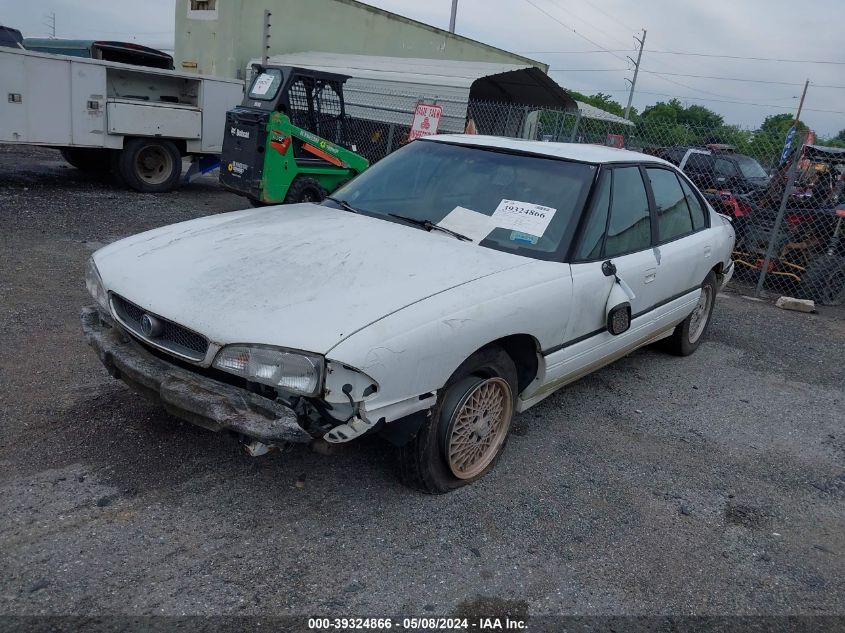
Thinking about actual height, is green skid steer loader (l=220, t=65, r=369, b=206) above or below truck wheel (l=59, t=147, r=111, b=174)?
above

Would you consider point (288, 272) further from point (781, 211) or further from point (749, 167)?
point (749, 167)

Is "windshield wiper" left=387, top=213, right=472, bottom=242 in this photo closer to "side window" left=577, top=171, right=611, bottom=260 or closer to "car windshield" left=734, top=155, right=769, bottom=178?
"side window" left=577, top=171, right=611, bottom=260

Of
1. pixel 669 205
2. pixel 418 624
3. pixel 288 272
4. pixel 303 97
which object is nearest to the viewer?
pixel 418 624

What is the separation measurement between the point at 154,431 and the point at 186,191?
9.57m

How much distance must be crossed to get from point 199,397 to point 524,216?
196cm

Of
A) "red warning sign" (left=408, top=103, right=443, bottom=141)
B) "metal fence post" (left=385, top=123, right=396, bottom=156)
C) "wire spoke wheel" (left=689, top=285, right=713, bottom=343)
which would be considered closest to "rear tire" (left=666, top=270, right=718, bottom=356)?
"wire spoke wheel" (left=689, top=285, right=713, bottom=343)

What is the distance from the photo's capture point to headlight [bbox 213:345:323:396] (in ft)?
8.50

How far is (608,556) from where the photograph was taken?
121 inches

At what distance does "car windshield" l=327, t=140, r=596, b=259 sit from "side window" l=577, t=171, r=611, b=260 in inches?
3.2

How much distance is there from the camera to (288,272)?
309cm

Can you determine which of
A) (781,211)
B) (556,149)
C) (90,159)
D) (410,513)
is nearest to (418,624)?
(410,513)

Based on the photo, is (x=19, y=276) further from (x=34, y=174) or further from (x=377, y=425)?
(x=34, y=174)

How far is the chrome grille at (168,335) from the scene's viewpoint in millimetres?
2836

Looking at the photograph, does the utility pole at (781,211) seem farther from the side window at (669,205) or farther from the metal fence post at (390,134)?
the metal fence post at (390,134)
